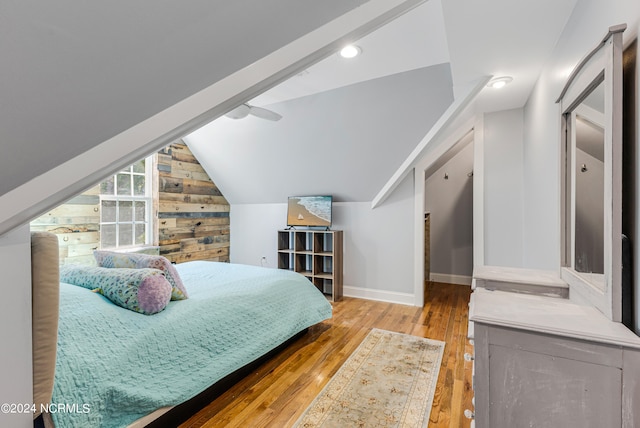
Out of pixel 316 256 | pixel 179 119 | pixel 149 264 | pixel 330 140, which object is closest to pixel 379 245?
pixel 316 256

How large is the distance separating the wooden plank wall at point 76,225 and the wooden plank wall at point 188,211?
2.54 ft

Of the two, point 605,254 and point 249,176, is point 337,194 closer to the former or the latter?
point 249,176

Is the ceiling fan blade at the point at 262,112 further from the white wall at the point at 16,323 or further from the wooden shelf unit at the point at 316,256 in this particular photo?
the white wall at the point at 16,323

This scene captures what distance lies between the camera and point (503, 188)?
10.1 ft

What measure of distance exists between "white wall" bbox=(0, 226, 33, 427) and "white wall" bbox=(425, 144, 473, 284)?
195 inches

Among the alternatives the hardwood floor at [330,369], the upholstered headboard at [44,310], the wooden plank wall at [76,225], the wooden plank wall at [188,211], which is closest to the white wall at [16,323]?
the upholstered headboard at [44,310]

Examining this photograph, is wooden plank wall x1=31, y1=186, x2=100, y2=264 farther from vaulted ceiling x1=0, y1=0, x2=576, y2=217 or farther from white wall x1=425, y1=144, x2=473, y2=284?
white wall x1=425, y1=144, x2=473, y2=284

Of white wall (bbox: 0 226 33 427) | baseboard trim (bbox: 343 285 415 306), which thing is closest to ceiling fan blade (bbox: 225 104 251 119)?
white wall (bbox: 0 226 33 427)

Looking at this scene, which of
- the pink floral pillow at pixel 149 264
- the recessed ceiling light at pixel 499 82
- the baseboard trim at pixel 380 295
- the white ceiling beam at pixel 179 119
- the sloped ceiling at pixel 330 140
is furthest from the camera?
the baseboard trim at pixel 380 295

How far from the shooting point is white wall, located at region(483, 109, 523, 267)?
2.98 meters

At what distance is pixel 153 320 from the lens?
64.4 inches

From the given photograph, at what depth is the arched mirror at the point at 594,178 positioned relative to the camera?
88 cm

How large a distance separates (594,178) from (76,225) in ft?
13.9

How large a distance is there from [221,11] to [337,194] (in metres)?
3.56
